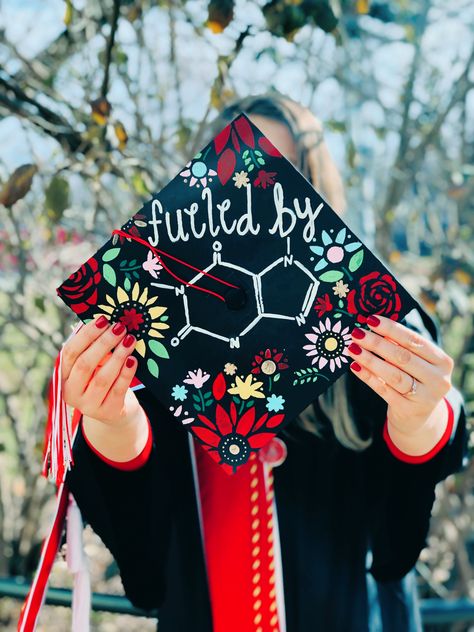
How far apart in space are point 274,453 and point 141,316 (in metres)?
0.36

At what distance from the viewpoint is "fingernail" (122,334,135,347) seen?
0.91 meters

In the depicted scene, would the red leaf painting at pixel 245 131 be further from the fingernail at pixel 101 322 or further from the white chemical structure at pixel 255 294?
the fingernail at pixel 101 322

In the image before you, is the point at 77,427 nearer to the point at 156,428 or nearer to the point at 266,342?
the point at 156,428

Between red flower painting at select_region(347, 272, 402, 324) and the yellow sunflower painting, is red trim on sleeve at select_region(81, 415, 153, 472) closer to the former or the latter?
the yellow sunflower painting

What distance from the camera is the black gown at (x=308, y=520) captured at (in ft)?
3.48

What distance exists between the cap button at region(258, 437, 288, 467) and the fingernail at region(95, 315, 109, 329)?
364mm

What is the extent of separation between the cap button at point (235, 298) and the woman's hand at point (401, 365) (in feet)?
0.54

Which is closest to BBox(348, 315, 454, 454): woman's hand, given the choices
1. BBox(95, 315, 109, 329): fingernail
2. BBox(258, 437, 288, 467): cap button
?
BBox(258, 437, 288, 467): cap button

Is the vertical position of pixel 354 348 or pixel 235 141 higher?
pixel 235 141

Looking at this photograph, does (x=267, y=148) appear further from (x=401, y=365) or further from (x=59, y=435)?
(x=59, y=435)

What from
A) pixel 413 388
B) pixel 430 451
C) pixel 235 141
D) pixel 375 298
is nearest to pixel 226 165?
pixel 235 141

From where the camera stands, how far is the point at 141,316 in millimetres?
930

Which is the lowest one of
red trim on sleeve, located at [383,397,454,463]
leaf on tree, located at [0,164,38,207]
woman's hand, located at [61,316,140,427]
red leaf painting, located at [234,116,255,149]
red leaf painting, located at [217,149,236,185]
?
red trim on sleeve, located at [383,397,454,463]

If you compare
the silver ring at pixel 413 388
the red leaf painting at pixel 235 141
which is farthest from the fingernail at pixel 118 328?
the silver ring at pixel 413 388
